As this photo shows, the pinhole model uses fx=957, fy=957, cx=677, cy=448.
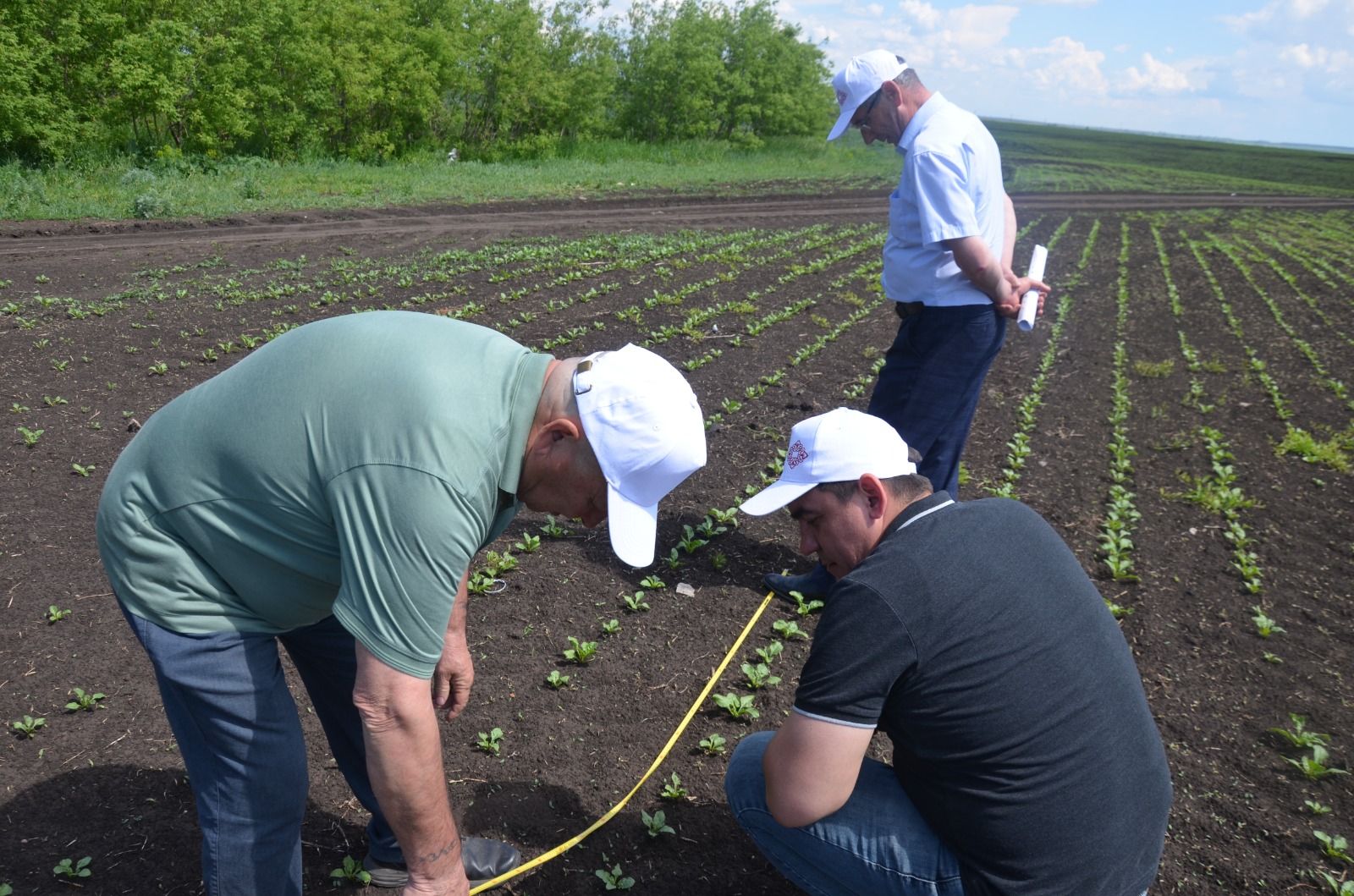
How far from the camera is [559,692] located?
3.72 metres

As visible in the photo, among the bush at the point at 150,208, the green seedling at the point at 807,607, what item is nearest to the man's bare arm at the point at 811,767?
the green seedling at the point at 807,607

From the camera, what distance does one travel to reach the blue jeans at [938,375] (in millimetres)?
4117

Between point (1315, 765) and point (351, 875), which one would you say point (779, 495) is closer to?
point (351, 875)

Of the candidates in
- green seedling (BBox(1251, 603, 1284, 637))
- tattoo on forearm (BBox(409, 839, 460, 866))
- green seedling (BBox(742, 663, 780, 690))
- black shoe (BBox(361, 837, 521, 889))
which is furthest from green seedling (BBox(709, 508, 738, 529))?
tattoo on forearm (BBox(409, 839, 460, 866))

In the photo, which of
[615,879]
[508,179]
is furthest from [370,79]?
[615,879]

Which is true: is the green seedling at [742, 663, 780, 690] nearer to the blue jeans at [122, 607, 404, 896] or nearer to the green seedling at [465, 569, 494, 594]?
the green seedling at [465, 569, 494, 594]

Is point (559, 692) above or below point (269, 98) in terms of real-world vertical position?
below

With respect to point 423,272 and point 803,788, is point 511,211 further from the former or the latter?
point 803,788

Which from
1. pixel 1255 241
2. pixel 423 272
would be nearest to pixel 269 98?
pixel 423 272

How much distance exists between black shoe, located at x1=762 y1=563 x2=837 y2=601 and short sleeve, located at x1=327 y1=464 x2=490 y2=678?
2.94 m

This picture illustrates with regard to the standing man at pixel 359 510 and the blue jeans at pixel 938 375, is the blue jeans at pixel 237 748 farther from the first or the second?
the blue jeans at pixel 938 375

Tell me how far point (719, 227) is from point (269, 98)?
13.3m

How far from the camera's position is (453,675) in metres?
2.50

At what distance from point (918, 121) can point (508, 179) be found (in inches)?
783
